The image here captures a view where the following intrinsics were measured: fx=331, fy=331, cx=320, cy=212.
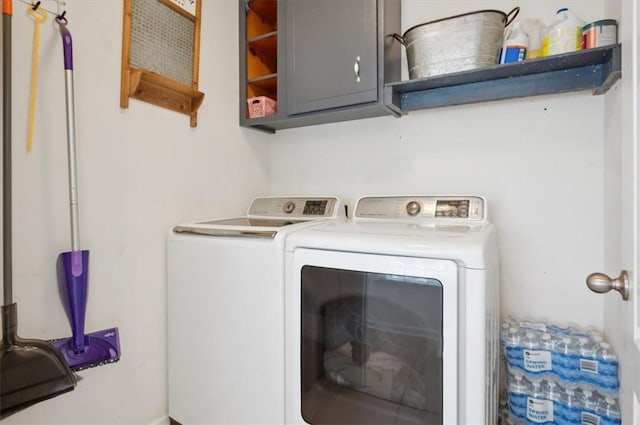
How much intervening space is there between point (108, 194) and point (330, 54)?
123cm

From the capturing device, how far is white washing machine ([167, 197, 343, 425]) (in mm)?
1288

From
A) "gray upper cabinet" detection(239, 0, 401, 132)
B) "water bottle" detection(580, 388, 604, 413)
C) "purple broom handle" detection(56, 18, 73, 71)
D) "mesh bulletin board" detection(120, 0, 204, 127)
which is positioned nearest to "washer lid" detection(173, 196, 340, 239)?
"gray upper cabinet" detection(239, 0, 401, 132)

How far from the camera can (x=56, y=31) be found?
4.00 ft

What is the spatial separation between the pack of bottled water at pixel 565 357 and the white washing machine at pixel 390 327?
0.24 metres

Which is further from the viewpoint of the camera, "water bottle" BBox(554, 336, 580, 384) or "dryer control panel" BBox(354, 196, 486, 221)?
"dryer control panel" BBox(354, 196, 486, 221)

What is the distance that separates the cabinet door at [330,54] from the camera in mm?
1595

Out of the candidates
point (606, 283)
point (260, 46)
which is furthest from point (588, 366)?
point (260, 46)

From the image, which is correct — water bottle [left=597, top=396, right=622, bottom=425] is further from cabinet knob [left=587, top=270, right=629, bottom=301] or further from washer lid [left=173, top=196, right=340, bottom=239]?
washer lid [left=173, top=196, right=340, bottom=239]

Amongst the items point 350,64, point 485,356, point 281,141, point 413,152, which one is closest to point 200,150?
point 281,141

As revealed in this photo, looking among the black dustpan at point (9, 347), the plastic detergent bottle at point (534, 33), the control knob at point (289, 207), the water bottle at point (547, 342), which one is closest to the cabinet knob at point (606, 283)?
the water bottle at point (547, 342)

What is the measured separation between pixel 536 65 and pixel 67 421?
2326 millimetres

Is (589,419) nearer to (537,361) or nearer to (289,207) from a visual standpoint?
(537,361)

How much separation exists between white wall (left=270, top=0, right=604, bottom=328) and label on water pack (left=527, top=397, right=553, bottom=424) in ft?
1.34

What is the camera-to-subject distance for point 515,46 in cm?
141
